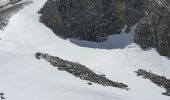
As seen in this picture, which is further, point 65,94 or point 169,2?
point 169,2

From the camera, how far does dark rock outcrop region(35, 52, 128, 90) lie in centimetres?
4489

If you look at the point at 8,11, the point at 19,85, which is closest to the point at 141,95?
the point at 19,85

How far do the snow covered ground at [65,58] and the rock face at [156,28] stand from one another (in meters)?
1.34

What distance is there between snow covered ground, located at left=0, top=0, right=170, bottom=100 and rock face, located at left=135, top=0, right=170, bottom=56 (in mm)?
1344

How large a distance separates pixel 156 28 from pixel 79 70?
708 inches

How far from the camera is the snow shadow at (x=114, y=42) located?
6068cm

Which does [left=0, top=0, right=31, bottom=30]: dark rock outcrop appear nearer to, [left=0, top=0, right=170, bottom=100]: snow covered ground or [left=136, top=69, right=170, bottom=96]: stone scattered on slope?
[left=0, top=0, right=170, bottom=100]: snow covered ground

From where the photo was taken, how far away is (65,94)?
35938mm

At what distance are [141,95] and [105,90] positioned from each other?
4057 mm

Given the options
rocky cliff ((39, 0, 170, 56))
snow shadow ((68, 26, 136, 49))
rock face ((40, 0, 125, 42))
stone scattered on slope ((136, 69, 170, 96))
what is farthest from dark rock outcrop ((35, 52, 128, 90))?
rock face ((40, 0, 125, 42))

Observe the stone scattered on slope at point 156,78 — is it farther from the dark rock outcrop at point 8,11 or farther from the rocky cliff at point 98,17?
the dark rock outcrop at point 8,11

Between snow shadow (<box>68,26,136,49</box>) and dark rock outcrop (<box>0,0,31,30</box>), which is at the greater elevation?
dark rock outcrop (<box>0,0,31,30</box>)

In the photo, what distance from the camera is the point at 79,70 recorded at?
1836 inches

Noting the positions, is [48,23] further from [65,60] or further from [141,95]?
[141,95]
